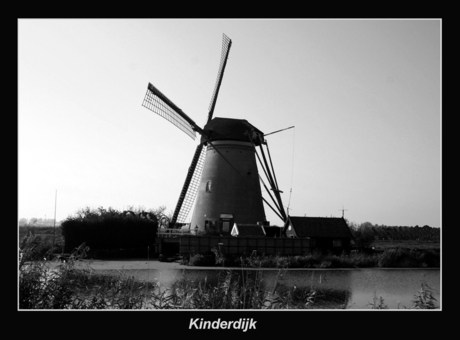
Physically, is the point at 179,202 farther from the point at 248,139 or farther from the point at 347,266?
the point at 347,266

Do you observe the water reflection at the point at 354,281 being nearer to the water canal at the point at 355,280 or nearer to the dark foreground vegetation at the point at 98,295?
the water canal at the point at 355,280

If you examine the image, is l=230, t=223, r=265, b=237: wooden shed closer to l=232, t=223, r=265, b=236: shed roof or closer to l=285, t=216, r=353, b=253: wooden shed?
l=232, t=223, r=265, b=236: shed roof

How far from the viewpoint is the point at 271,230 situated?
29719 mm

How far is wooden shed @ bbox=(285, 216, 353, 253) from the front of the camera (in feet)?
91.7

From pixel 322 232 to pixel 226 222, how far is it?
5499 mm

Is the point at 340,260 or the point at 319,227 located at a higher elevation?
the point at 319,227

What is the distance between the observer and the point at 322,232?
92.7 feet

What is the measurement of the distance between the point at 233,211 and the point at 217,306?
21.1m

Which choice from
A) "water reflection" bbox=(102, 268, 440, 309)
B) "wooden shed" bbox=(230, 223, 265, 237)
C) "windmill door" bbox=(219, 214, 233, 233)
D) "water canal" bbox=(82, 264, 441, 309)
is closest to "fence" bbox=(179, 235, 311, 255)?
"wooden shed" bbox=(230, 223, 265, 237)

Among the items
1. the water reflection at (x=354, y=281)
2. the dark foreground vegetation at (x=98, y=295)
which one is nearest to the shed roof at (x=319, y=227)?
the water reflection at (x=354, y=281)

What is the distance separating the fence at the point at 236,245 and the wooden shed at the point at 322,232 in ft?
5.32

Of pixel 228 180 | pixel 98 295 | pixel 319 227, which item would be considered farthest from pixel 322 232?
pixel 98 295

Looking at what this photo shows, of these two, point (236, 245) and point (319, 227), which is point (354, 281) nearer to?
point (236, 245)
